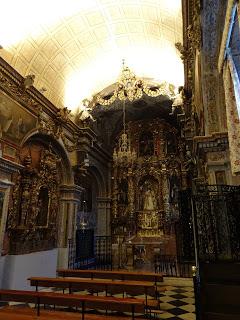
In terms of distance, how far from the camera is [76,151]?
10.6 m

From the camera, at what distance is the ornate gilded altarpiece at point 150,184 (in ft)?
43.2

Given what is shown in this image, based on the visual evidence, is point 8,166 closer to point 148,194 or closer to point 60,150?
point 60,150

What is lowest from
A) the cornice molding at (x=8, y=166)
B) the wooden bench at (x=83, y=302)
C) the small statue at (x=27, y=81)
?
the wooden bench at (x=83, y=302)

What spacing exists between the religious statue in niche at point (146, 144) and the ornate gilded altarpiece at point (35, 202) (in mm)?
6353

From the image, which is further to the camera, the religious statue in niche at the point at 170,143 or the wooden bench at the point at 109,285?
the religious statue in niche at the point at 170,143

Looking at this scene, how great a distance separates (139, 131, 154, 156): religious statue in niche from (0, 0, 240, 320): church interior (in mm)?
545

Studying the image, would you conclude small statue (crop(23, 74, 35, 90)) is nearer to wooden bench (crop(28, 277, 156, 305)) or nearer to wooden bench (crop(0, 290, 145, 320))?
Result: wooden bench (crop(28, 277, 156, 305))

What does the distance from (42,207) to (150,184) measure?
7.12 meters

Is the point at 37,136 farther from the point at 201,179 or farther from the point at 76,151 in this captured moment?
the point at 201,179

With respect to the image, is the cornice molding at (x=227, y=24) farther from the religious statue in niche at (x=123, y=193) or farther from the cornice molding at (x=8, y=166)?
the religious statue in niche at (x=123, y=193)

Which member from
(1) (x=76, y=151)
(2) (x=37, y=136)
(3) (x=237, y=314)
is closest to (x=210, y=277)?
(3) (x=237, y=314)

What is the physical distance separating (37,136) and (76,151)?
2342mm

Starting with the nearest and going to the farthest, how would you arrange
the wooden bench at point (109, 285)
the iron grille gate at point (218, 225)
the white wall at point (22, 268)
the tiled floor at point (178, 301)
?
the iron grille gate at point (218, 225) < the wooden bench at point (109, 285) < the tiled floor at point (178, 301) < the white wall at point (22, 268)

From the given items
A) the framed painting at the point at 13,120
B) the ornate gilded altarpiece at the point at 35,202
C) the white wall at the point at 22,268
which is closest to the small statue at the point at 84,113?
the ornate gilded altarpiece at the point at 35,202
